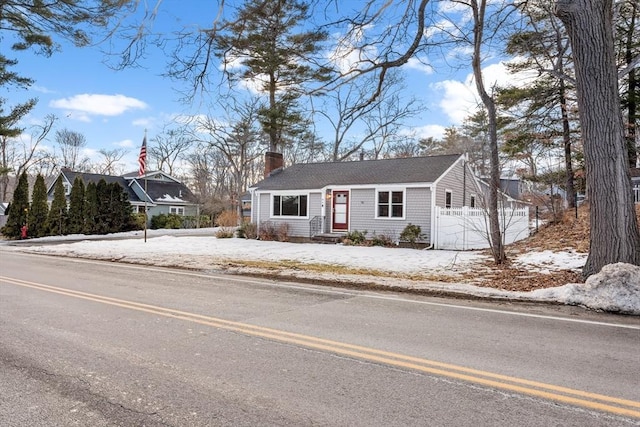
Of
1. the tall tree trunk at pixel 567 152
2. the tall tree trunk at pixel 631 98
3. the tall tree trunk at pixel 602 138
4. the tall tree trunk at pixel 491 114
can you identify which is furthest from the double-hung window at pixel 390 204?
the tall tree trunk at pixel 631 98

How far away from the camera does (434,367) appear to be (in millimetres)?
3775

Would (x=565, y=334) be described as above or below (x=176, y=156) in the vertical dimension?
below

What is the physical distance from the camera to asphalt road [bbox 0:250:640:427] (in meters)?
2.89

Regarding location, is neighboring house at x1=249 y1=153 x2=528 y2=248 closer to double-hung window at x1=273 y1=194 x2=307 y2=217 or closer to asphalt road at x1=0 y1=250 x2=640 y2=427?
double-hung window at x1=273 y1=194 x2=307 y2=217

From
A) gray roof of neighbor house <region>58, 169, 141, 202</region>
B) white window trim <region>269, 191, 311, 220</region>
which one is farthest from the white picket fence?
gray roof of neighbor house <region>58, 169, 141, 202</region>

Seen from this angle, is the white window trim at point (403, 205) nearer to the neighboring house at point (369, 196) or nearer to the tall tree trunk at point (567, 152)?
the neighboring house at point (369, 196)

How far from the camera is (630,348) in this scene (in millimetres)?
4383

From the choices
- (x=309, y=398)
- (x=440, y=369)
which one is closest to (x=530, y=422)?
(x=440, y=369)

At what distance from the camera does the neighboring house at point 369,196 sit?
1795 centimetres

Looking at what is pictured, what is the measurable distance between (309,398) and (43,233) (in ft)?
94.9

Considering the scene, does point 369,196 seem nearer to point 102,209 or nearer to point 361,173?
point 361,173

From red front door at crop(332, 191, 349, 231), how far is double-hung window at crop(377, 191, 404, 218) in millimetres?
1710

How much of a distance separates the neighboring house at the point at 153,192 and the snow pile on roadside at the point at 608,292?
34.4 meters

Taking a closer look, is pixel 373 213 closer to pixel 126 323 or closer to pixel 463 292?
pixel 463 292
